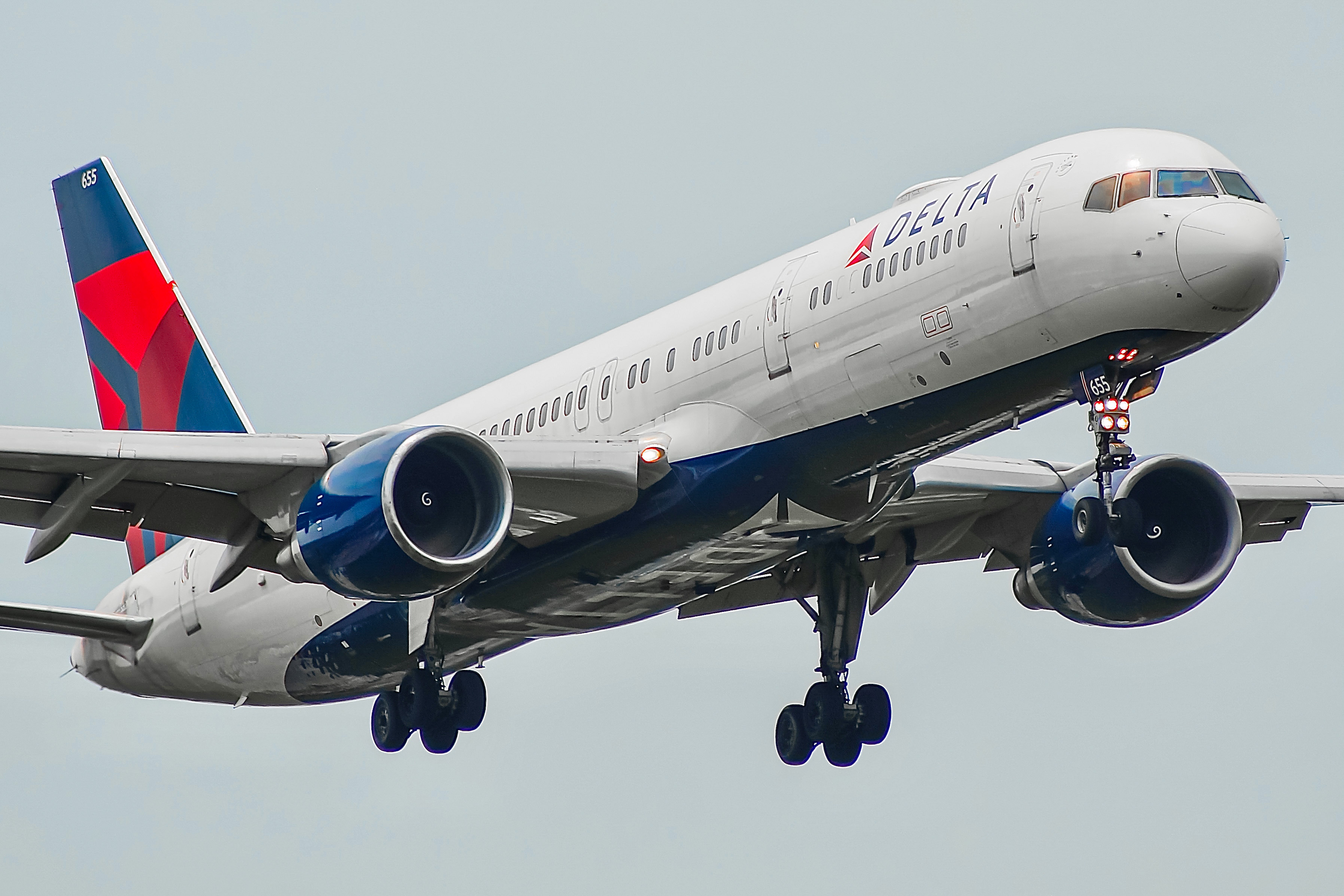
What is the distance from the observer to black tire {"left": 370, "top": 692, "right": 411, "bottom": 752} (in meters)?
28.9

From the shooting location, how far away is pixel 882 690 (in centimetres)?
2897

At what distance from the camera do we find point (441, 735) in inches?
1132

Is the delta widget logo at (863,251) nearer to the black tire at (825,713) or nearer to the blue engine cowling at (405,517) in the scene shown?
the blue engine cowling at (405,517)

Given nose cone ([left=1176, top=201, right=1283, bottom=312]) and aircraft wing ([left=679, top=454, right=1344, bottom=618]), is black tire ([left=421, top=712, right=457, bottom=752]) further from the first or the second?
nose cone ([left=1176, top=201, right=1283, bottom=312])

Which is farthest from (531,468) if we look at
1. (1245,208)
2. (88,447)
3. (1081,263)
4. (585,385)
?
(1245,208)

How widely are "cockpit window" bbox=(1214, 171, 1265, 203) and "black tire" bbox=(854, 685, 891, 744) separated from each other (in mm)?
11042

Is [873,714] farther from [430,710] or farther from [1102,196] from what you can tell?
[1102,196]

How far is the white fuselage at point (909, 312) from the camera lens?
1989 cm

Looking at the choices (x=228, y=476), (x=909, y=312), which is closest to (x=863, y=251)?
(x=909, y=312)

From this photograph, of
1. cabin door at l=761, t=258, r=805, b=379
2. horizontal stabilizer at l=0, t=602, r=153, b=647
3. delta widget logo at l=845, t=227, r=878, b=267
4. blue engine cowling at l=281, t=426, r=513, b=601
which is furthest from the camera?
horizontal stabilizer at l=0, t=602, r=153, b=647

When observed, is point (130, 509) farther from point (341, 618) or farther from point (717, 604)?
point (717, 604)

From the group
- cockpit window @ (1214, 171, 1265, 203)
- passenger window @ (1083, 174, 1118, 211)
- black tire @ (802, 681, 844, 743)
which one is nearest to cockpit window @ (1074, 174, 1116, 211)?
passenger window @ (1083, 174, 1118, 211)

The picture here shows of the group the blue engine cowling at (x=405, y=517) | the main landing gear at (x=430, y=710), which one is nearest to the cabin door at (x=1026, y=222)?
the blue engine cowling at (x=405, y=517)

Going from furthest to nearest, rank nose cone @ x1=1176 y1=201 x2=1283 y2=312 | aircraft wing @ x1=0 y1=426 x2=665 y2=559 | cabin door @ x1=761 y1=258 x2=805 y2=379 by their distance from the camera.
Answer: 1. cabin door @ x1=761 y1=258 x2=805 y2=379
2. aircraft wing @ x1=0 y1=426 x2=665 y2=559
3. nose cone @ x1=1176 y1=201 x2=1283 y2=312
